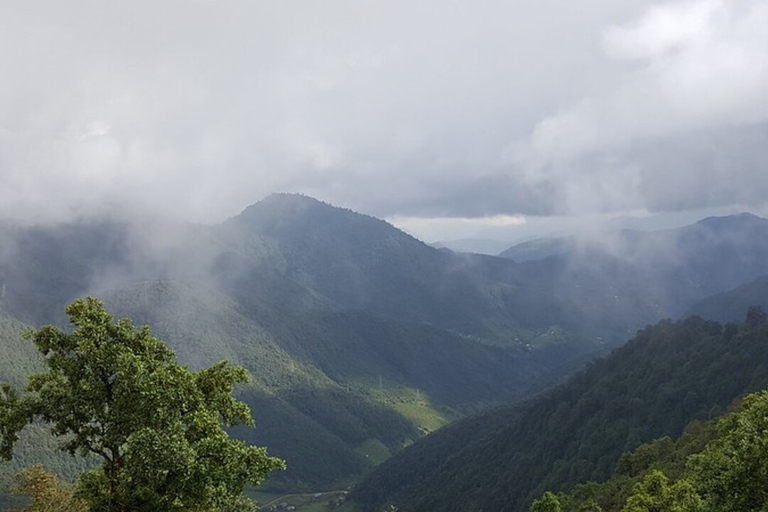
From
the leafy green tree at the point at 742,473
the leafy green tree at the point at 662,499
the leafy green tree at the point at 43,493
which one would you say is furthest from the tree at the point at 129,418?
the leafy green tree at the point at 662,499

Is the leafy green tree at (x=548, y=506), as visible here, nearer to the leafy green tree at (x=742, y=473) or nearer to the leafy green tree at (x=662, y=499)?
the leafy green tree at (x=662, y=499)

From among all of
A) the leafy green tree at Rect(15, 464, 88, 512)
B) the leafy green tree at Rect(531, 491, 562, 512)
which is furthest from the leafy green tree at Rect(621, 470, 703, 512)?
the leafy green tree at Rect(15, 464, 88, 512)

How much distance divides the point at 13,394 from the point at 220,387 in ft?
35.6

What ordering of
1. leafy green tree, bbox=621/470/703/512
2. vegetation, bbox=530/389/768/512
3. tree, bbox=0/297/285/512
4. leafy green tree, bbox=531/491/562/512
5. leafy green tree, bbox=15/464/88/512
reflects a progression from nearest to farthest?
tree, bbox=0/297/285/512
vegetation, bbox=530/389/768/512
leafy green tree, bbox=15/464/88/512
leafy green tree, bbox=621/470/703/512
leafy green tree, bbox=531/491/562/512

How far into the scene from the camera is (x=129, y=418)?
28.4 meters

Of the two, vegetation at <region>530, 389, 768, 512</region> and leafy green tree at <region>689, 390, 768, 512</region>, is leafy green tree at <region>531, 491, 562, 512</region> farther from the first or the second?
leafy green tree at <region>689, 390, 768, 512</region>

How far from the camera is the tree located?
27203 mm

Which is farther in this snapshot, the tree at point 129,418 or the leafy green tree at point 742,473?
the leafy green tree at point 742,473

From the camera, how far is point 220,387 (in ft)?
104

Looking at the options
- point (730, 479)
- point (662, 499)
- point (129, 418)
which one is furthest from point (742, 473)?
point (129, 418)

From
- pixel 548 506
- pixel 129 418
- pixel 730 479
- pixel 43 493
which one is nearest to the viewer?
pixel 129 418

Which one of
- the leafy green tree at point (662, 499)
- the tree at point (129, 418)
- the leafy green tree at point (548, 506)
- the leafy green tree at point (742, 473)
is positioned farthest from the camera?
the leafy green tree at point (548, 506)

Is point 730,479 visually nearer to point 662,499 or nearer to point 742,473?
point 742,473

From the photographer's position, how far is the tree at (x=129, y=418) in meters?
27.2
